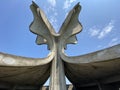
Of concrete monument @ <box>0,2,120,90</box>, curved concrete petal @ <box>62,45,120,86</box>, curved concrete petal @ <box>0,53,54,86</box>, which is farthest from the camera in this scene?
concrete monument @ <box>0,2,120,90</box>

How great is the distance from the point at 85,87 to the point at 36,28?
31.2 ft

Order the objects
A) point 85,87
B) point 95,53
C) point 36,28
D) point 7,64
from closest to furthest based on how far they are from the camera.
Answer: point 7,64 < point 95,53 < point 36,28 < point 85,87

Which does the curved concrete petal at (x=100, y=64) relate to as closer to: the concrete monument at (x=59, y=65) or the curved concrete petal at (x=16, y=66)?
the concrete monument at (x=59, y=65)

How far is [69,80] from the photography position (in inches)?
812

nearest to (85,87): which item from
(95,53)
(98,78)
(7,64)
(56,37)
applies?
(98,78)

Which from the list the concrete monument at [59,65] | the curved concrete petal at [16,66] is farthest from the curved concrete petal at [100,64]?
the curved concrete petal at [16,66]

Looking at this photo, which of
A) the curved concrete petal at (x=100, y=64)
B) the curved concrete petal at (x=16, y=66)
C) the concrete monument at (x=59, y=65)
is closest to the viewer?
the curved concrete petal at (x=16, y=66)

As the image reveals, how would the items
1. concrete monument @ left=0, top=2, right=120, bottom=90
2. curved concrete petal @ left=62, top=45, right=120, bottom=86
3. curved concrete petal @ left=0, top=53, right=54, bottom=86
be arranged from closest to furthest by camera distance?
curved concrete petal @ left=0, top=53, right=54, bottom=86, curved concrete petal @ left=62, top=45, right=120, bottom=86, concrete monument @ left=0, top=2, right=120, bottom=90

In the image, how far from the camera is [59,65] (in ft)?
49.8

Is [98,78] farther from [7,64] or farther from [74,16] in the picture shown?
[7,64]

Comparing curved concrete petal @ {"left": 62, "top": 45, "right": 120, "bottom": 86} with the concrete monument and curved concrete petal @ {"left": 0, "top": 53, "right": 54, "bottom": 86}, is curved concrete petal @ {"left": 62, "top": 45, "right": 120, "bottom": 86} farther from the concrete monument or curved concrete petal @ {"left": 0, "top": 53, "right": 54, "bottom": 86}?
curved concrete petal @ {"left": 0, "top": 53, "right": 54, "bottom": 86}

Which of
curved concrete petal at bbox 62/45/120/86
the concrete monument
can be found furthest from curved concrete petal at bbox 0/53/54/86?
curved concrete petal at bbox 62/45/120/86

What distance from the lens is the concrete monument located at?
12102mm

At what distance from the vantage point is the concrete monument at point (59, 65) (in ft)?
39.7
